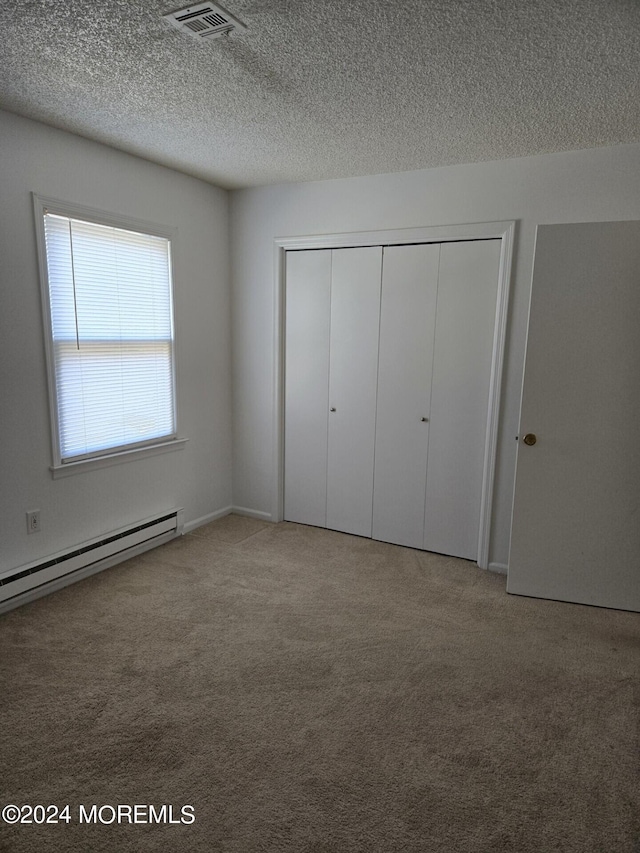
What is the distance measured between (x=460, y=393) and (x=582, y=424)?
78cm

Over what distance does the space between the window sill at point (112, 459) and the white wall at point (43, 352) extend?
0.15ft

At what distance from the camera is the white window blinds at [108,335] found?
9.77ft

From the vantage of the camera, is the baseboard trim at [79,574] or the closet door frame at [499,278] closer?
the baseboard trim at [79,574]

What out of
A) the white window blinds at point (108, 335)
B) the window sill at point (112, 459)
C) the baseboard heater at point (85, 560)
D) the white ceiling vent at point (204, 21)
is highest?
the white ceiling vent at point (204, 21)

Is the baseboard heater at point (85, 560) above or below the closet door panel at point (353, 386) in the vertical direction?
below

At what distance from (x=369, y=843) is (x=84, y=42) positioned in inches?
110

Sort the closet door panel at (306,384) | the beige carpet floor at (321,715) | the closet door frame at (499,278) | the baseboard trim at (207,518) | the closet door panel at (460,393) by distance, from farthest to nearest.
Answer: the baseboard trim at (207,518) → the closet door panel at (306,384) → the closet door panel at (460,393) → the closet door frame at (499,278) → the beige carpet floor at (321,715)

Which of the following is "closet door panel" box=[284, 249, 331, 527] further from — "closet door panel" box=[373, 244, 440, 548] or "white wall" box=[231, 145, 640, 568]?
"closet door panel" box=[373, 244, 440, 548]

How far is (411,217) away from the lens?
3463 millimetres

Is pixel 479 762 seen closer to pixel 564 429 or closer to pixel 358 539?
pixel 564 429

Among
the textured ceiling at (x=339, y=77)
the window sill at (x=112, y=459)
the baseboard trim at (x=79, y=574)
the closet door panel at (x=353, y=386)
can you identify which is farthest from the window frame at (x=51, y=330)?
the closet door panel at (x=353, y=386)

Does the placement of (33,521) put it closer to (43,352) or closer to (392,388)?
(43,352)

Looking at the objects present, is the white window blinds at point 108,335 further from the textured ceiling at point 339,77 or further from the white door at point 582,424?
the white door at point 582,424

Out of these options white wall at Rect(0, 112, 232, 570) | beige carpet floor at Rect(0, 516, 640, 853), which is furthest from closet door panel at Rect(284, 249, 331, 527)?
beige carpet floor at Rect(0, 516, 640, 853)
